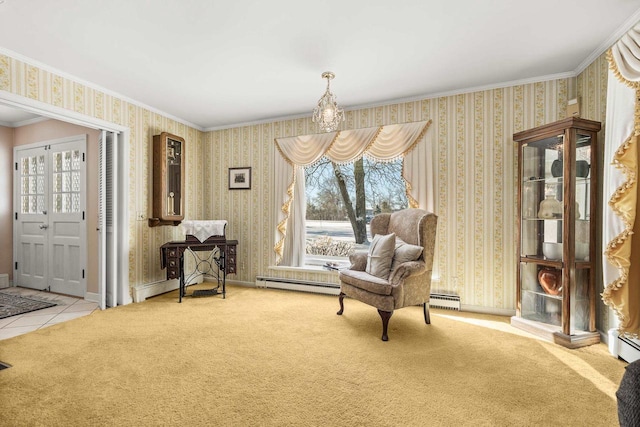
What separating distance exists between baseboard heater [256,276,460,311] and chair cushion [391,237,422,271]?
3.13 ft

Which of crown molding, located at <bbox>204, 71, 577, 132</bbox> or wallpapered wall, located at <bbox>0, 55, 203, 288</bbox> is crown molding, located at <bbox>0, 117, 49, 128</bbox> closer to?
wallpapered wall, located at <bbox>0, 55, 203, 288</bbox>

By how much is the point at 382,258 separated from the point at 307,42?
6.73 feet

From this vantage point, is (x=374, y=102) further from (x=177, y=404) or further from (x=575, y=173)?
(x=177, y=404)

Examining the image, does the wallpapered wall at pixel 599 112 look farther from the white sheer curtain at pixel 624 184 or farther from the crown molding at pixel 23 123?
the crown molding at pixel 23 123

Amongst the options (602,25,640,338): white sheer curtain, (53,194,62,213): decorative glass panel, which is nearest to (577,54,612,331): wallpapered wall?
(602,25,640,338): white sheer curtain

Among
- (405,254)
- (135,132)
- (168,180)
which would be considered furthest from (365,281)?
(135,132)

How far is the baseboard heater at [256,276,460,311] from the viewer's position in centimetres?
362

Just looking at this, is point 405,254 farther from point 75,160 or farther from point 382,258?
point 75,160

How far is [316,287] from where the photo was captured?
172 inches

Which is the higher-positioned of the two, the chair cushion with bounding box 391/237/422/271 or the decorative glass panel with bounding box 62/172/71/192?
the decorative glass panel with bounding box 62/172/71/192

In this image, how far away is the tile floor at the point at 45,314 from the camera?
3051 mm

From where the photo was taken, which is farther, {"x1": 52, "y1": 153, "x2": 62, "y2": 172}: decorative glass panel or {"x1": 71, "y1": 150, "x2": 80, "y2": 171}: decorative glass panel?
{"x1": 52, "y1": 153, "x2": 62, "y2": 172}: decorative glass panel

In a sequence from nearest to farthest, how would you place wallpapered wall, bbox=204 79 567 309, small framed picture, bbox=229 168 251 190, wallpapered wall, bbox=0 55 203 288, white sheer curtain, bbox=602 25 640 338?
white sheer curtain, bbox=602 25 640 338
wallpapered wall, bbox=0 55 203 288
wallpapered wall, bbox=204 79 567 309
small framed picture, bbox=229 168 251 190

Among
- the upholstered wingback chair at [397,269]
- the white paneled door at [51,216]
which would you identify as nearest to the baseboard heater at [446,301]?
the upholstered wingback chair at [397,269]
